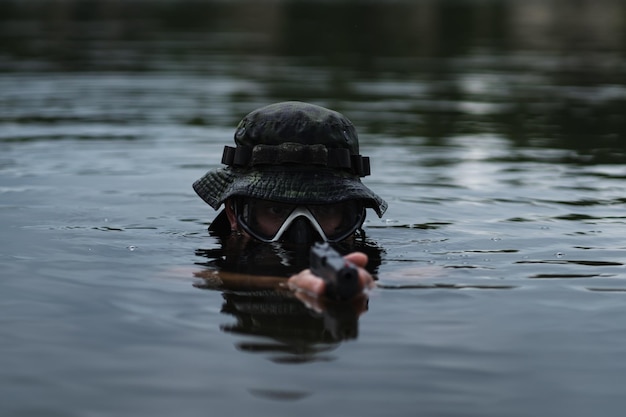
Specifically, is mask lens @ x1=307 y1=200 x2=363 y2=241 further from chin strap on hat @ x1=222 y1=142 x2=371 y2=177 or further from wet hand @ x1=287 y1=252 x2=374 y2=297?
wet hand @ x1=287 y1=252 x2=374 y2=297

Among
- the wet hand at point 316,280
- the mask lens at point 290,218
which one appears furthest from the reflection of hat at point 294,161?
the wet hand at point 316,280

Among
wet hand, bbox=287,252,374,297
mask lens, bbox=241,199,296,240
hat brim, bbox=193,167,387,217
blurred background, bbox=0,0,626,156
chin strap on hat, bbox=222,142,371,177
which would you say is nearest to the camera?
wet hand, bbox=287,252,374,297

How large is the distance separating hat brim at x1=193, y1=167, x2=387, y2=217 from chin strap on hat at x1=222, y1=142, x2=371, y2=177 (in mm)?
55

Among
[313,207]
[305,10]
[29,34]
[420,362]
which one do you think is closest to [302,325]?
[420,362]

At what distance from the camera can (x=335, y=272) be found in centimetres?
486

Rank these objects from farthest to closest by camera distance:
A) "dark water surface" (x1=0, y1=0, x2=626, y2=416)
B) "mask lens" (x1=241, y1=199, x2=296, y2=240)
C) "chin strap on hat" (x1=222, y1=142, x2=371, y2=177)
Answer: "mask lens" (x1=241, y1=199, x2=296, y2=240) < "chin strap on hat" (x1=222, y1=142, x2=371, y2=177) < "dark water surface" (x1=0, y1=0, x2=626, y2=416)

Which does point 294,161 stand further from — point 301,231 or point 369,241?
point 369,241

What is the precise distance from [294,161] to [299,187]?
6.3 inches

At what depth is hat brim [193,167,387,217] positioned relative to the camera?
5.95 meters

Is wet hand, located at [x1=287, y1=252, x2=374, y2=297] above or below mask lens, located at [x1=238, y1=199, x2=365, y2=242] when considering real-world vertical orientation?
below

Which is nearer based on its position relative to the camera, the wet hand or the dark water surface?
the dark water surface

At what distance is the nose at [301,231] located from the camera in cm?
607

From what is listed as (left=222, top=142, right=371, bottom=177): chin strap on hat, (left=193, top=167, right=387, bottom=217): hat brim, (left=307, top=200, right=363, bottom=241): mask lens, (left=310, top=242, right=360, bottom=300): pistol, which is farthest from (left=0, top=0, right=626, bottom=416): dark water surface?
(left=222, top=142, right=371, bottom=177): chin strap on hat

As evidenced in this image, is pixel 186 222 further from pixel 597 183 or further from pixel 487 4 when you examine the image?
pixel 487 4
